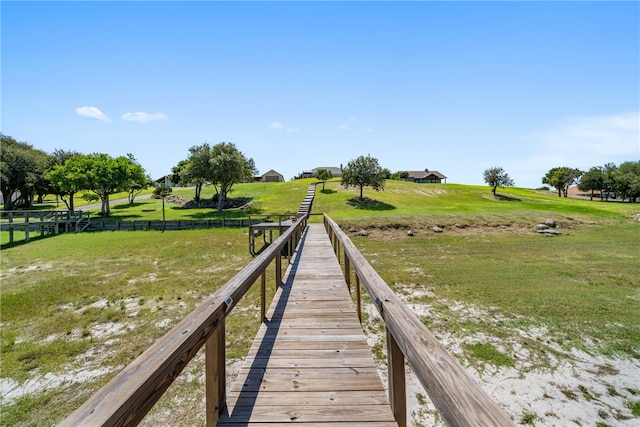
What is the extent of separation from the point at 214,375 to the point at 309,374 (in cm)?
102

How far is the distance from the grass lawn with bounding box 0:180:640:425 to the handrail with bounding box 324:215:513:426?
3112mm

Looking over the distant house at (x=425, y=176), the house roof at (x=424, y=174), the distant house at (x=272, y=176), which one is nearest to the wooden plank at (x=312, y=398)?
the distant house at (x=272, y=176)

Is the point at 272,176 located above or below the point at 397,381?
above

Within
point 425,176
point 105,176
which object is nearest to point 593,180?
point 425,176

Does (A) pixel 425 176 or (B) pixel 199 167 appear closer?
(B) pixel 199 167

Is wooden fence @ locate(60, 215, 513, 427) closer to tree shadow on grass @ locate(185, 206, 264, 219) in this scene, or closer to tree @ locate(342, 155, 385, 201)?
tree shadow on grass @ locate(185, 206, 264, 219)

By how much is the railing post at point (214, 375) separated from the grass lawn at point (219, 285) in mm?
2074

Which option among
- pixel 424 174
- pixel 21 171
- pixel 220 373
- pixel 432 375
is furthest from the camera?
pixel 424 174

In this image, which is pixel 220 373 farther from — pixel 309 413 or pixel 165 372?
pixel 165 372

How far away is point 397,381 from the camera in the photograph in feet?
6.67

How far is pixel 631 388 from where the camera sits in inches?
166

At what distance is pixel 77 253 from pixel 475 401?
61.9 feet

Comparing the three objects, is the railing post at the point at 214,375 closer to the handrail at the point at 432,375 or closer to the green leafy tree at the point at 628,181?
the handrail at the point at 432,375

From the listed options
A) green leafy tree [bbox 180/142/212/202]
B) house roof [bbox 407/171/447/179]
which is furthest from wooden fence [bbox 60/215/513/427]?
house roof [bbox 407/171/447/179]
